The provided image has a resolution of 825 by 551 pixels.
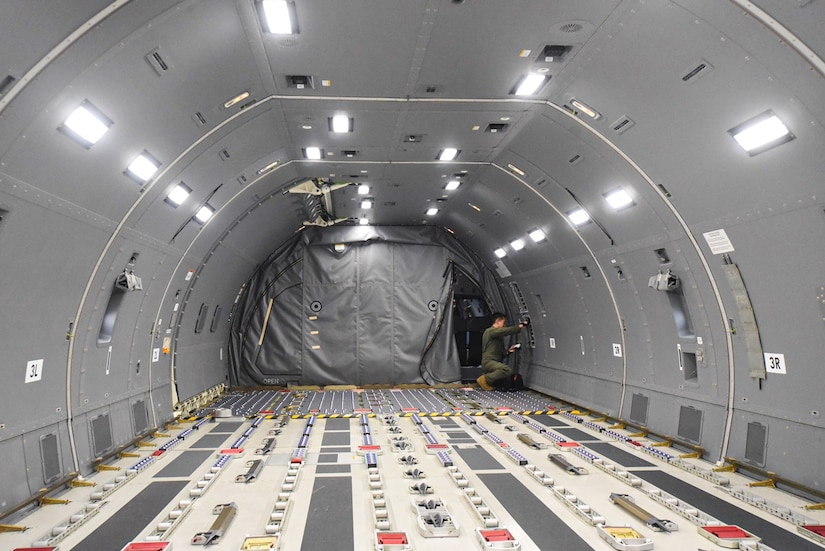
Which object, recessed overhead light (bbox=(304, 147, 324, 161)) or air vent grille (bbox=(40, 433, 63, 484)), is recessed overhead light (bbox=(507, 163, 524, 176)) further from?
air vent grille (bbox=(40, 433, 63, 484))

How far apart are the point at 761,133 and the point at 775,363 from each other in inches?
97.9

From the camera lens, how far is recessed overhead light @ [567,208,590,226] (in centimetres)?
834

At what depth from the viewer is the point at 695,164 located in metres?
5.56

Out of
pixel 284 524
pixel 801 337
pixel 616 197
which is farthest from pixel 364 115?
pixel 801 337

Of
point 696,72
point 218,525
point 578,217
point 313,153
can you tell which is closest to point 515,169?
point 578,217

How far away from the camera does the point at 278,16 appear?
4602mm

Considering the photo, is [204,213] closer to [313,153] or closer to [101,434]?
[313,153]

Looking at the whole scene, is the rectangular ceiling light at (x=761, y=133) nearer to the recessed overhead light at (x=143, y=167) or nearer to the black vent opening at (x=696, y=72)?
the black vent opening at (x=696, y=72)

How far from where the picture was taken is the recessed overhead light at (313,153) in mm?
8398

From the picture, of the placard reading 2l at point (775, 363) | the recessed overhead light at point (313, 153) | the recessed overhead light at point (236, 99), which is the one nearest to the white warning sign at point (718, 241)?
the placard reading 2l at point (775, 363)

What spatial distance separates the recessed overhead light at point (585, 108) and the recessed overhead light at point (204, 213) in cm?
530

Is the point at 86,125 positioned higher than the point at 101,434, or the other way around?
the point at 86,125

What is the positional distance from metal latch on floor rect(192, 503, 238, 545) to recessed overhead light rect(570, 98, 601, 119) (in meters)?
5.44

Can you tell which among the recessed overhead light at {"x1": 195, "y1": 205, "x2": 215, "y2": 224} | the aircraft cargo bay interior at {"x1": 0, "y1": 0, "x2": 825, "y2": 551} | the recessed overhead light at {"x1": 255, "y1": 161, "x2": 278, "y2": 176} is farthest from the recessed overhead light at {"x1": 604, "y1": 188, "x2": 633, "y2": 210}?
the recessed overhead light at {"x1": 195, "y1": 205, "x2": 215, "y2": 224}
